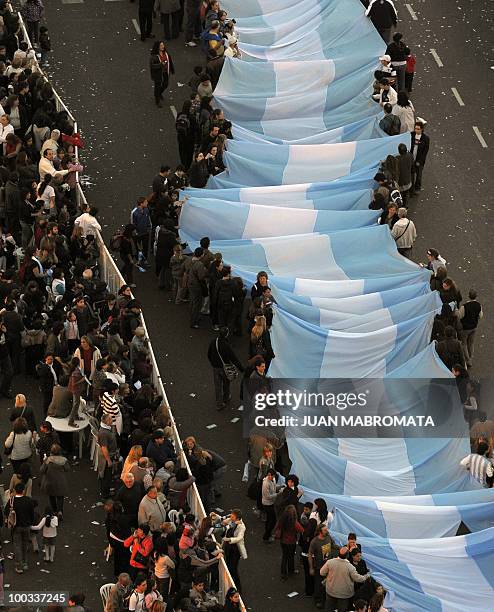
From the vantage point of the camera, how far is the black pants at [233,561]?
28.2 metres

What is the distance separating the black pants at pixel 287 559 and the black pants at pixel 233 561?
2.51 feet

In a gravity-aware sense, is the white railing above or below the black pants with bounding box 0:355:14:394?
above

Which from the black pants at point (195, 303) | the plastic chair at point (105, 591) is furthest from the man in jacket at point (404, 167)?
the plastic chair at point (105, 591)

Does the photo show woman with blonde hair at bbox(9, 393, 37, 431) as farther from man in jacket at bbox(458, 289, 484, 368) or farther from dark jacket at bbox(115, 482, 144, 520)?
man in jacket at bbox(458, 289, 484, 368)

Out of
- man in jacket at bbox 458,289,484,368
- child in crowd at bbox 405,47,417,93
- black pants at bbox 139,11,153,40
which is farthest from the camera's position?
black pants at bbox 139,11,153,40

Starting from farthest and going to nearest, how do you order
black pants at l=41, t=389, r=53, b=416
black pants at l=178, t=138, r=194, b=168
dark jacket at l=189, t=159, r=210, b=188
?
black pants at l=178, t=138, r=194, b=168, dark jacket at l=189, t=159, r=210, b=188, black pants at l=41, t=389, r=53, b=416

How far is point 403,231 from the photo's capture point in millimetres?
35406

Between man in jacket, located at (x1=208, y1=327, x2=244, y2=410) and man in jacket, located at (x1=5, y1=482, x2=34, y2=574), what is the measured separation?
4804mm

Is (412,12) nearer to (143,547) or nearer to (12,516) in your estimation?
(12,516)

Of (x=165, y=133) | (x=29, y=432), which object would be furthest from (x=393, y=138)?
(x=29, y=432)

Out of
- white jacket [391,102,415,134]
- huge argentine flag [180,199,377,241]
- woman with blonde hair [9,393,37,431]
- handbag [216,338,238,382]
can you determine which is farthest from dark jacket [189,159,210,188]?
woman with blonde hair [9,393,37,431]

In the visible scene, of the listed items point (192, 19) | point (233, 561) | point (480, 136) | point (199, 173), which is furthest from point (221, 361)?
point (192, 19)

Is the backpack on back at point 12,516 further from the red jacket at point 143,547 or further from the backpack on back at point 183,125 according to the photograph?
the backpack on back at point 183,125

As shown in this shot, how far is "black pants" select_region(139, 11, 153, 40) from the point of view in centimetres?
4291
